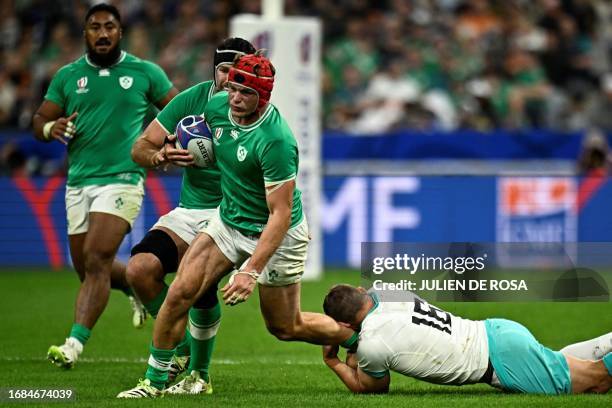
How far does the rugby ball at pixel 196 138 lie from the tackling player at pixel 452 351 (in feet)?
4.26

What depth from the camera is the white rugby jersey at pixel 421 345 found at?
8.89 metres

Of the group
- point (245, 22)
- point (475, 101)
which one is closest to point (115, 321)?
point (245, 22)

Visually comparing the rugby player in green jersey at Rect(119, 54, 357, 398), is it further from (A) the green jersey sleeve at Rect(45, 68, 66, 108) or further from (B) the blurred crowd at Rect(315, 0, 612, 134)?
(B) the blurred crowd at Rect(315, 0, 612, 134)

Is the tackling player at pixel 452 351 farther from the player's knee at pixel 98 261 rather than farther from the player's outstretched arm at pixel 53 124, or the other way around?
the player's outstretched arm at pixel 53 124

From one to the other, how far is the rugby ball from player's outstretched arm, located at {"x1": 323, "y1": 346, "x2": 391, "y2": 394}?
1601 mm

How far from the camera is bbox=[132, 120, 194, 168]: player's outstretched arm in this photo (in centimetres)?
884

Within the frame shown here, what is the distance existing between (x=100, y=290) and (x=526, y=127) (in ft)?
38.2

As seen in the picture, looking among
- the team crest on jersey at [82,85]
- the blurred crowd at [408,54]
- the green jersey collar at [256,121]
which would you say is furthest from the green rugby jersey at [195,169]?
the blurred crowd at [408,54]

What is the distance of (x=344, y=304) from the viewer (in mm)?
9055

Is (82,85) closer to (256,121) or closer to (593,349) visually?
(256,121)

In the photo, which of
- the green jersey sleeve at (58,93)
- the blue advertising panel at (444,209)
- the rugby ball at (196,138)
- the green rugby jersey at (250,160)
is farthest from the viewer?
the blue advertising panel at (444,209)

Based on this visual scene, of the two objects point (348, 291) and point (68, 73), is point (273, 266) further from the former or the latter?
point (68, 73)

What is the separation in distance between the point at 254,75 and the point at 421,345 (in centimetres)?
212

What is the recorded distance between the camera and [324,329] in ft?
29.6
